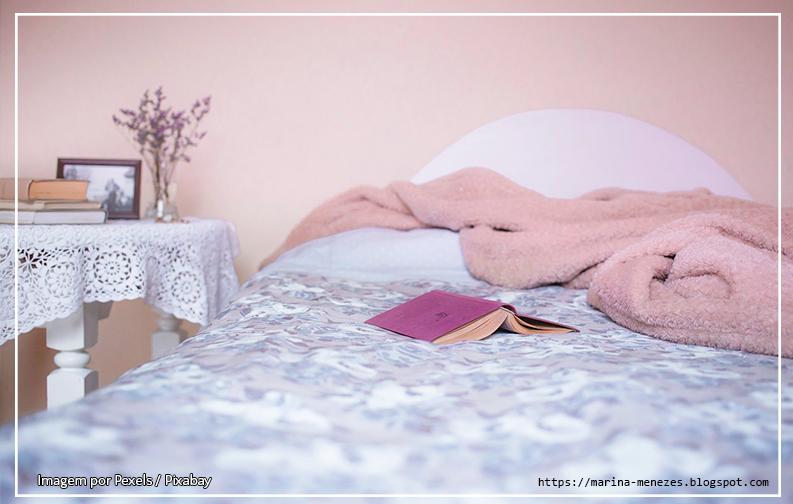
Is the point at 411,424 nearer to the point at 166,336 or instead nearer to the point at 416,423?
the point at 416,423

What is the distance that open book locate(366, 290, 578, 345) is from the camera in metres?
0.75

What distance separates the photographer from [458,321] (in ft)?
2.48

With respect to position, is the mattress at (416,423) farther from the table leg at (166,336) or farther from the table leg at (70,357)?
the table leg at (166,336)

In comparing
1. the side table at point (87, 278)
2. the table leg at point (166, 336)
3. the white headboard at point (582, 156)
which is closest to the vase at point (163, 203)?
the side table at point (87, 278)

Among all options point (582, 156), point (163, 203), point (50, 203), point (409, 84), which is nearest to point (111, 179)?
point (163, 203)

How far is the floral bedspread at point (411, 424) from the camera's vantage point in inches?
14.0

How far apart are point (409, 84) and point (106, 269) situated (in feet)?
4.07

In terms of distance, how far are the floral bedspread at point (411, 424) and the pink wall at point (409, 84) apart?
144 cm

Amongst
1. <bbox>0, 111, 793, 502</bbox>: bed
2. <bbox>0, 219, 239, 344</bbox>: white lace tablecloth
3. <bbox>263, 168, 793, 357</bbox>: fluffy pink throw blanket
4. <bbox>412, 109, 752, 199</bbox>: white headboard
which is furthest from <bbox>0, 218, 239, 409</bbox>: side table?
<bbox>412, 109, 752, 199</bbox>: white headboard

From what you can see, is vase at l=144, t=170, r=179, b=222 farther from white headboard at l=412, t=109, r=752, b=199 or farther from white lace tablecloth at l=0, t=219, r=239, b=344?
white headboard at l=412, t=109, r=752, b=199

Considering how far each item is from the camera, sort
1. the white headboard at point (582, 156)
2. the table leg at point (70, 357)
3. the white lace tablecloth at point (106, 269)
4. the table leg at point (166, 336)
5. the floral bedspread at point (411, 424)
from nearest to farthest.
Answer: the floral bedspread at point (411, 424) < the white lace tablecloth at point (106, 269) < the table leg at point (70, 357) < the table leg at point (166, 336) < the white headboard at point (582, 156)

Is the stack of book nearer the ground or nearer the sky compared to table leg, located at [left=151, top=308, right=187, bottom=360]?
nearer the sky

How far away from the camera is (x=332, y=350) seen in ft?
1.97

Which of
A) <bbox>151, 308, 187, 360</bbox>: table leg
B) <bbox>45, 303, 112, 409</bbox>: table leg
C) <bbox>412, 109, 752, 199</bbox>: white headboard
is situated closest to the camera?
<bbox>45, 303, 112, 409</bbox>: table leg
